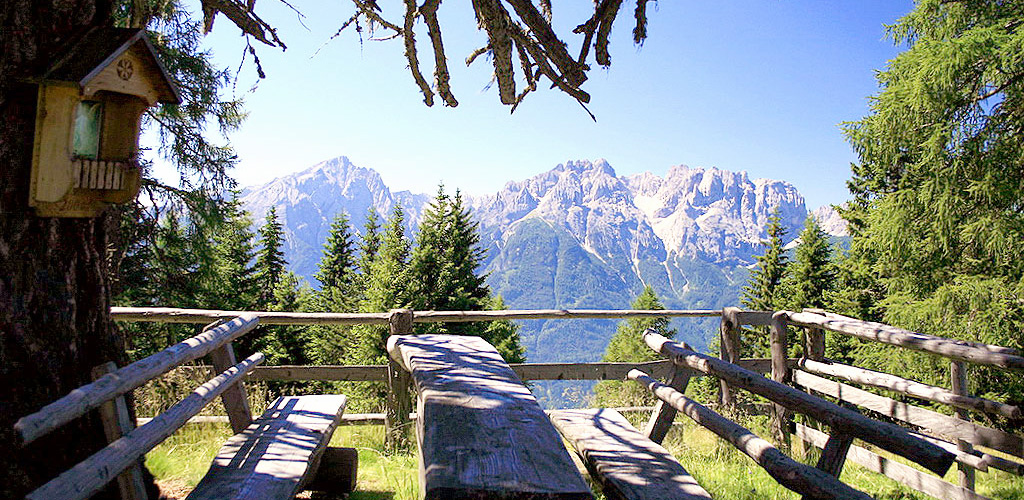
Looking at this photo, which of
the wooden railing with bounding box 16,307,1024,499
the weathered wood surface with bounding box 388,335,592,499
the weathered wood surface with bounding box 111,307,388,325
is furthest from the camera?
the weathered wood surface with bounding box 111,307,388,325

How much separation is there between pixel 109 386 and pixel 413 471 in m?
2.49

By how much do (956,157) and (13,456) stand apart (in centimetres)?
1211

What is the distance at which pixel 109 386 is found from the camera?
193 cm

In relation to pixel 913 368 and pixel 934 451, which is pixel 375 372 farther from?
pixel 913 368

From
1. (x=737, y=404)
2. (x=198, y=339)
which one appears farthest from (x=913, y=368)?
(x=198, y=339)

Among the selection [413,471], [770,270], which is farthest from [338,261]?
[413,471]

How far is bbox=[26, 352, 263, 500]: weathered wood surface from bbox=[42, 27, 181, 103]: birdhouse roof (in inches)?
55.4

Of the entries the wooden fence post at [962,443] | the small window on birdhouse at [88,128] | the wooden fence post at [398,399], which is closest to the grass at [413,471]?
the wooden fence post at [398,399]

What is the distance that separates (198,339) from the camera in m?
2.74

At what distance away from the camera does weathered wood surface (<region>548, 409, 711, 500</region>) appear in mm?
2315

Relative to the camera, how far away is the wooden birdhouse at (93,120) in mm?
2324

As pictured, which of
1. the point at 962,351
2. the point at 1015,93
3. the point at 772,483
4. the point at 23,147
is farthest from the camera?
the point at 1015,93

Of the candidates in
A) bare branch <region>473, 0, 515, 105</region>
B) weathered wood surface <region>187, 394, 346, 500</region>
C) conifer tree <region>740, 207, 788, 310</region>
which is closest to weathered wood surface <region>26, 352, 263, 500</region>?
weathered wood surface <region>187, 394, 346, 500</region>

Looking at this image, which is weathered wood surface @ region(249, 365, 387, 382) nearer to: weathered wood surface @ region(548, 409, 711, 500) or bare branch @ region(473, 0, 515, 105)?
weathered wood surface @ region(548, 409, 711, 500)
